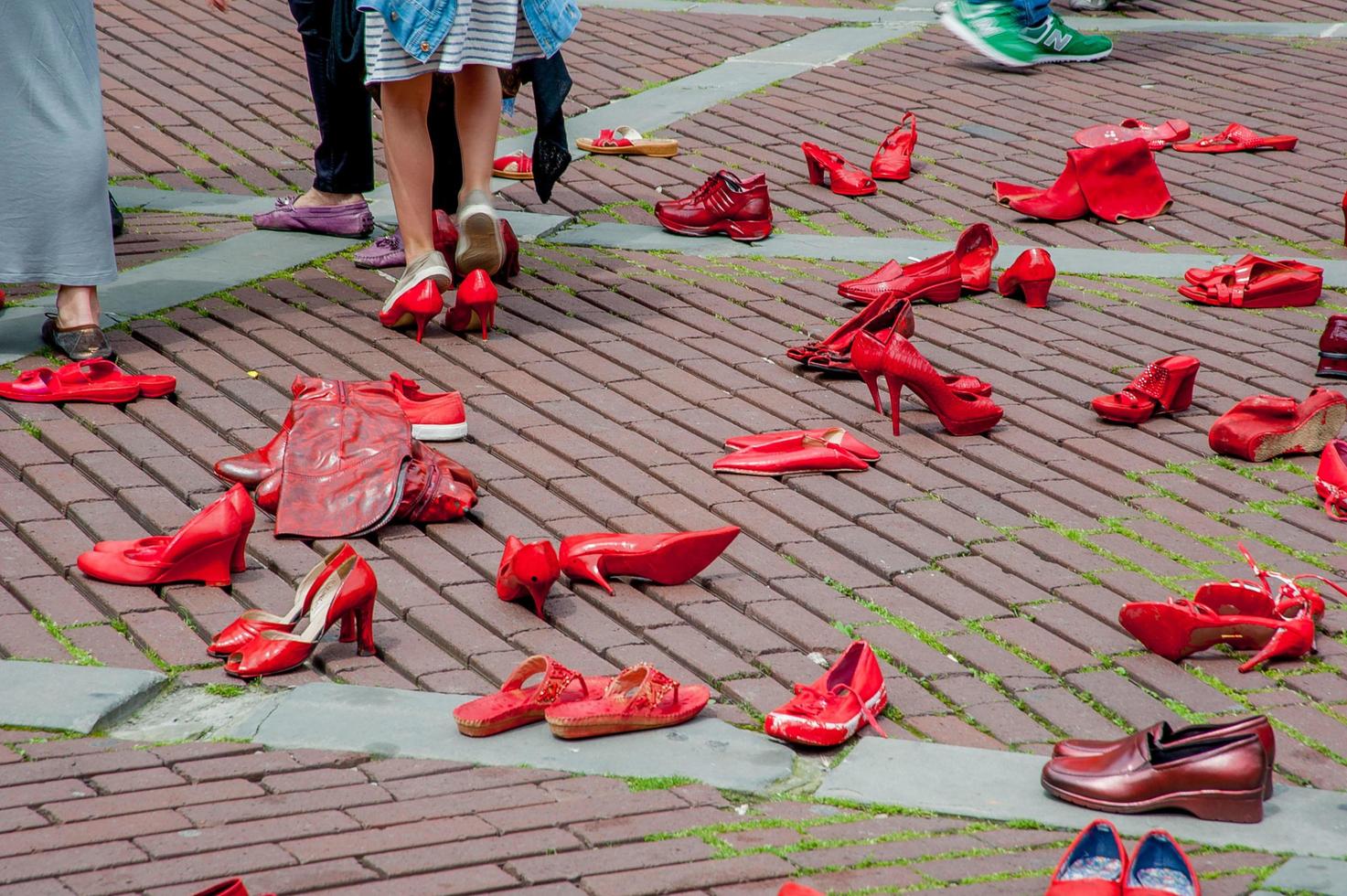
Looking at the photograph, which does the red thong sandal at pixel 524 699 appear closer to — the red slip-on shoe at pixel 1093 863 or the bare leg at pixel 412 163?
the red slip-on shoe at pixel 1093 863

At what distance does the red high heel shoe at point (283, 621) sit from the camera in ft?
11.0

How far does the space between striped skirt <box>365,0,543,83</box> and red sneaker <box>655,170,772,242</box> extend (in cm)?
118

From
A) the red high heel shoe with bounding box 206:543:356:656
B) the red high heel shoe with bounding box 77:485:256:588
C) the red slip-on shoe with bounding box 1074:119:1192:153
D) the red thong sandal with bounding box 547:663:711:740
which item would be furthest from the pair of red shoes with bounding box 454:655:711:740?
the red slip-on shoe with bounding box 1074:119:1192:153

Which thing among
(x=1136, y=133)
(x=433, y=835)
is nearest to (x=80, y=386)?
(x=433, y=835)

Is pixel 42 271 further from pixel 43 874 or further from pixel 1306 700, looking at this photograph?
pixel 1306 700

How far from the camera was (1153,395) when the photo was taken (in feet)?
15.8

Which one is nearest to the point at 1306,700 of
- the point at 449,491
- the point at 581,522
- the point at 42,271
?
the point at 581,522

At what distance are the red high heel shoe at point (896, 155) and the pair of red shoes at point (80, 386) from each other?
145 inches

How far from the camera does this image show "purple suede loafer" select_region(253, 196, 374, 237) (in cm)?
623

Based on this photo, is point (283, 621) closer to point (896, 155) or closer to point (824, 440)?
point (824, 440)

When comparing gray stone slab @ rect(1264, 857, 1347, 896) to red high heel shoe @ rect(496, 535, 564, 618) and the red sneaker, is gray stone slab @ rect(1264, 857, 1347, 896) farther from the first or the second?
the red sneaker

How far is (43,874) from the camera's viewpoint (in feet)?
8.32

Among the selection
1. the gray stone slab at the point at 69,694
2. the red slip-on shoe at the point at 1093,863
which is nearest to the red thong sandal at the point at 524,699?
the gray stone slab at the point at 69,694

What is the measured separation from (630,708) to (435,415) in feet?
5.20
